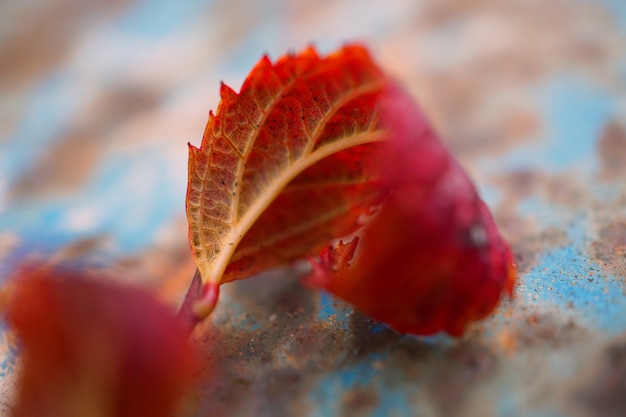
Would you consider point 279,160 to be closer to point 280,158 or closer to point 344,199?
point 280,158

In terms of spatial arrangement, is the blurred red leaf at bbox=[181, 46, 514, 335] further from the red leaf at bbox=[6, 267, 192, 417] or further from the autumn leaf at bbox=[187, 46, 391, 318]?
the red leaf at bbox=[6, 267, 192, 417]

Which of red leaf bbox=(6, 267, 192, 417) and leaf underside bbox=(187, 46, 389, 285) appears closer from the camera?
red leaf bbox=(6, 267, 192, 417)

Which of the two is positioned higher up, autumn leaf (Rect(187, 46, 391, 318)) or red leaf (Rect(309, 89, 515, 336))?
autumn leaf (Rect(187, 46, 391, 318))

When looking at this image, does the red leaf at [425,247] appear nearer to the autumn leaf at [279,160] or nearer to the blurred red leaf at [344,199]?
the blurred red leaf at [344,199]

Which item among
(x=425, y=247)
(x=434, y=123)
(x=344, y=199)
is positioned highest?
(x=434, y=123)

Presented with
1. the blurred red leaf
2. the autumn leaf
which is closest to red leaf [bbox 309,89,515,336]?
the blurred red leaf

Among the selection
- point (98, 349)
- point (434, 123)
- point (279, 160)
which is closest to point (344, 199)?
point (279, 160)
